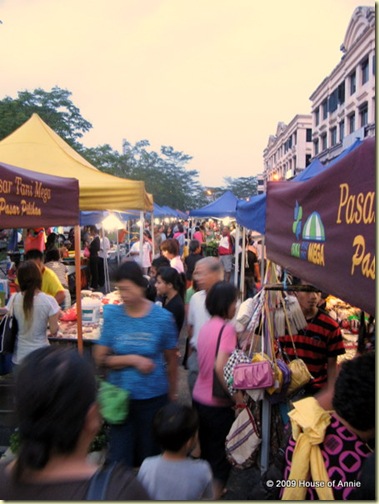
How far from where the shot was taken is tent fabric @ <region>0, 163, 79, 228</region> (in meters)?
3.59

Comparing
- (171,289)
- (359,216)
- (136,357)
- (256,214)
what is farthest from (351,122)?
(359,216)

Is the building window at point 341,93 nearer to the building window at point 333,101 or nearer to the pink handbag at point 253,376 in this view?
the building window at point 333,101

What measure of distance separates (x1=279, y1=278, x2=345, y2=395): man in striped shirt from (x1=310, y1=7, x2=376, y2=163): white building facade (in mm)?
29097

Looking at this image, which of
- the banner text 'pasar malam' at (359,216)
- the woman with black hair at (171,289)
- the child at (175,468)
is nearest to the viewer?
the banner text 'pasar malam' at (359,216)

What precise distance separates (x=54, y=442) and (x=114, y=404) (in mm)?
1680

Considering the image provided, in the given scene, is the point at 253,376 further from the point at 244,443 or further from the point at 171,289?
the point at 171,289

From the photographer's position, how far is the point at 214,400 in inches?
124

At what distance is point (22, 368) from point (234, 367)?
2149 mm

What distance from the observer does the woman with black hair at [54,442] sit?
3.89 ft

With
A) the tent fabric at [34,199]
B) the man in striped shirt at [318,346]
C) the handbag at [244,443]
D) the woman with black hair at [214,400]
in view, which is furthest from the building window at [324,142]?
the woman with black hair at [214,400]

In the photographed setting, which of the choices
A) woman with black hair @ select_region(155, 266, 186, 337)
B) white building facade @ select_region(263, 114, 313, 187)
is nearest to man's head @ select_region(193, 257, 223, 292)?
woman with black hair @ select_region(155, 266, 186, 337)

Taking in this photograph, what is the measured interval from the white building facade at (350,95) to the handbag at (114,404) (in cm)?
3045

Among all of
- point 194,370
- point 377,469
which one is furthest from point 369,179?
point 194,370

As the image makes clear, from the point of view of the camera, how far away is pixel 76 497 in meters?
1.16
